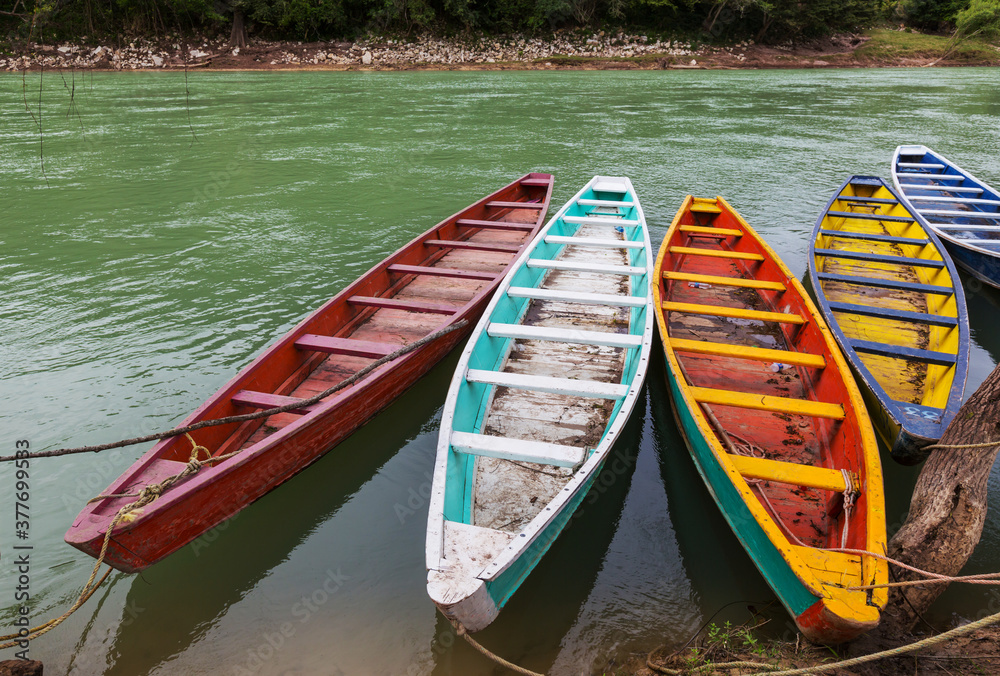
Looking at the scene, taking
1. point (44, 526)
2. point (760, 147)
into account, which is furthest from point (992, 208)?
point (44, 526)

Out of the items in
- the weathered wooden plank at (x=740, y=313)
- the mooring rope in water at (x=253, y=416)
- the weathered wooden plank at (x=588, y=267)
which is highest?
the weathered wooden plank at (x=588, y=267)

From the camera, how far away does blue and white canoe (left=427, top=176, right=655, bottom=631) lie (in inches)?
108

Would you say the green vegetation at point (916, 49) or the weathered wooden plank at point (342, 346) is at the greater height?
the green vegetation at point (916, 49)

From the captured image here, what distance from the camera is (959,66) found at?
37.2 metres

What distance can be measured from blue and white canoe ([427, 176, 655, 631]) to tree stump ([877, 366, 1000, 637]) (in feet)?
5.77

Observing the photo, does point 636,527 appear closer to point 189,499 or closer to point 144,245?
point 189,499

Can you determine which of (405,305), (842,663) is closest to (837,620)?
(842,663)

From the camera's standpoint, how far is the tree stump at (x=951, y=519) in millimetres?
2896

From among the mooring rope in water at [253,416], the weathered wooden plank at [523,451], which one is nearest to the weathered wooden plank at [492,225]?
the mooring rope in water at [253,416]

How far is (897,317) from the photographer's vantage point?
5.23m

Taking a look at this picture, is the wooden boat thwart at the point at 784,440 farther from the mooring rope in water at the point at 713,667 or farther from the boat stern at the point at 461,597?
the boat stern at the point at 461,597

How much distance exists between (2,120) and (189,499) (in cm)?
2270

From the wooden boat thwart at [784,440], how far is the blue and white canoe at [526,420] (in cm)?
56

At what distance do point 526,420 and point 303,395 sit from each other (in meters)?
2.03
